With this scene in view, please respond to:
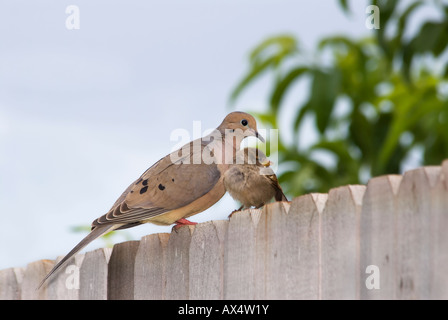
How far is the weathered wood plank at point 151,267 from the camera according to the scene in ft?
12.0

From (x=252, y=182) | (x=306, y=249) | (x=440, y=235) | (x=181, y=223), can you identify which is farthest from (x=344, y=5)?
(x=440, y=235)

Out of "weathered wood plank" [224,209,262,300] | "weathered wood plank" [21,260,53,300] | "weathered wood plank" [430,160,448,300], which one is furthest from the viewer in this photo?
"weathered wood plank" [21,260,53,300]

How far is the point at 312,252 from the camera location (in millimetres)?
2965

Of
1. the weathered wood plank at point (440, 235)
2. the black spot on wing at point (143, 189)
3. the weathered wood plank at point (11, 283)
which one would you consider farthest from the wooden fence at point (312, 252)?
the weathered wood plank at point (11, 283)

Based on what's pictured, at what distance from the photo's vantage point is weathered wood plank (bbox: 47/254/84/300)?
13.4 ft

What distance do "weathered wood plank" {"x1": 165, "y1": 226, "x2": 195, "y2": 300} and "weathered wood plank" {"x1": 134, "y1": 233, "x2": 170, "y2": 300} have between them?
0.13 ft

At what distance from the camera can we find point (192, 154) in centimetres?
398

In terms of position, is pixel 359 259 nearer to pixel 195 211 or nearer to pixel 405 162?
pixel 195 211

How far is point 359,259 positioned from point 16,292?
2.59 m

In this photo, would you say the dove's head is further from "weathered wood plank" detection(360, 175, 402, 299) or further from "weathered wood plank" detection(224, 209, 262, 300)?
"weathered wood plank" detection(360, 175, 402, 299)

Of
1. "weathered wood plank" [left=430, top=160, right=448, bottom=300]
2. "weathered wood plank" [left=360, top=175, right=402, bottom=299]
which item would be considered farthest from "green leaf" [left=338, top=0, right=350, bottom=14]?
"weathered wood plank" [left=430, top=160, right=448, bottom=300]

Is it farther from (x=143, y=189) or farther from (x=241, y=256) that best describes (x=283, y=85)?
(x=241, y=256)

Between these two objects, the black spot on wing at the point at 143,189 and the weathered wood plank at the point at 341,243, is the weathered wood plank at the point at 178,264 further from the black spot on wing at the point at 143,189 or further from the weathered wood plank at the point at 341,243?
the weathered wood plank at the point at 341,243

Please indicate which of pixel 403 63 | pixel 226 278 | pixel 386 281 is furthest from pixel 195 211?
pixel 403 63
